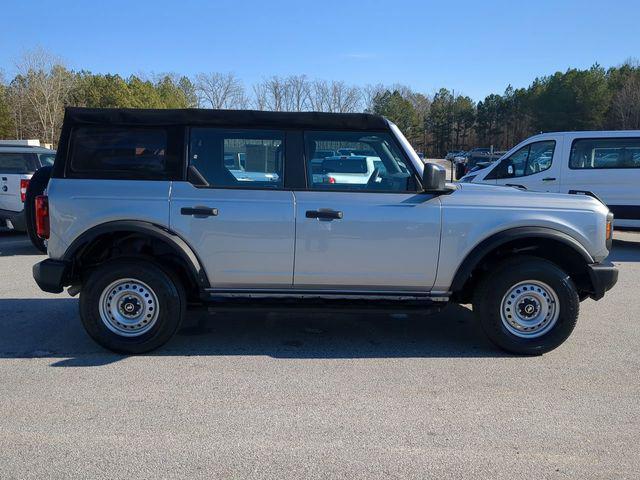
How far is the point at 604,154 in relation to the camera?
10.6m

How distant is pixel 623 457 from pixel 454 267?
6.20ft

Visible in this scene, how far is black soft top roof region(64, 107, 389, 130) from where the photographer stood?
4.68m

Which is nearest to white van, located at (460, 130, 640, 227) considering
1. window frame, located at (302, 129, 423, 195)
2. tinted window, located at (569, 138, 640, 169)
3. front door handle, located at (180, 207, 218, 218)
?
tinted window, located at (569, 138, 640, 169)

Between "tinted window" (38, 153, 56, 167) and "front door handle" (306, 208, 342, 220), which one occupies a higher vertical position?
"tinted window" (38, 153, 56, 167)

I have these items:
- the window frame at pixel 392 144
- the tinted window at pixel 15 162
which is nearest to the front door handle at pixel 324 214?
the window frame at pixel 392 144

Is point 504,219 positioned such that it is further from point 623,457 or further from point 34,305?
point 34,305

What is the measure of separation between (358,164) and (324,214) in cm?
59

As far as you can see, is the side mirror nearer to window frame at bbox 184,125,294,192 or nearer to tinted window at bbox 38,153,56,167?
window frame at bbox 184,125,294,192

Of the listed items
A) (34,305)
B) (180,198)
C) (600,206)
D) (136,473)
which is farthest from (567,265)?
(34,305)

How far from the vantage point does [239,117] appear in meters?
4.72

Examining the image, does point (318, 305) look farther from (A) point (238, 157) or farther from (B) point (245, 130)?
(B) point (245, 130)

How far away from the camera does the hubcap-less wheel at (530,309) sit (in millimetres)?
4734

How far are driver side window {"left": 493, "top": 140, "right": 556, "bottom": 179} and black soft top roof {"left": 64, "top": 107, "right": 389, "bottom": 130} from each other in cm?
715

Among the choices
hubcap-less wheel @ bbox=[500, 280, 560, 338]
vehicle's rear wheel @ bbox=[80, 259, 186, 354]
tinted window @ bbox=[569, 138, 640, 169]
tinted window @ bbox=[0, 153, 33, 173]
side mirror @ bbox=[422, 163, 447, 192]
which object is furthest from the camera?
tinted window @ bbox=[569, 138, 640, 169]
